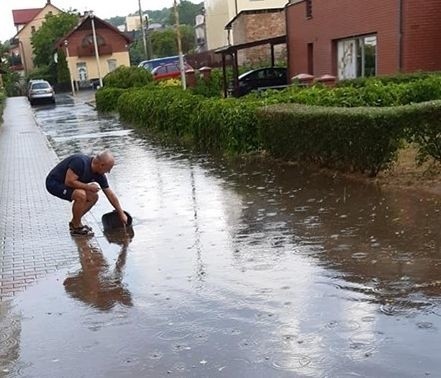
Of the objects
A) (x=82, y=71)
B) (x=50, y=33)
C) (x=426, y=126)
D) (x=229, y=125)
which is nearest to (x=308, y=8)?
(x=229, y=125)

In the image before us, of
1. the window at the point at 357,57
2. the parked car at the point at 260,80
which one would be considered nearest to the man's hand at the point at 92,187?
the window at the point at 357,57

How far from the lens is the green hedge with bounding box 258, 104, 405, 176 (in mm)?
8555

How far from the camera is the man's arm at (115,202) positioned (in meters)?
7.27

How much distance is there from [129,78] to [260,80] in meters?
7.10

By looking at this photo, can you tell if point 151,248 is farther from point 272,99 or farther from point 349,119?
point 272,99

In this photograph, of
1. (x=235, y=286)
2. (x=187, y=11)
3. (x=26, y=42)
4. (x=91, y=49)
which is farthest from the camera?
(x=187, y=11)

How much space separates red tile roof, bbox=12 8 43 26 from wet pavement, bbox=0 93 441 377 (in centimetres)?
10407

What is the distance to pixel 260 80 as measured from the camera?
28609mm

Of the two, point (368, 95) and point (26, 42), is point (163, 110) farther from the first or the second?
point (26, 42)

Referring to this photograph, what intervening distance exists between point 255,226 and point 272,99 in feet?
18.1

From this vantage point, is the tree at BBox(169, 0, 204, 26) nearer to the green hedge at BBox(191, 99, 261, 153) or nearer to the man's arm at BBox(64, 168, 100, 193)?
the green hedge at BBox(191, 99, 261, 153)

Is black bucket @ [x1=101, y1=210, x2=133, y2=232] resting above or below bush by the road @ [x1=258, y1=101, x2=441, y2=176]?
below

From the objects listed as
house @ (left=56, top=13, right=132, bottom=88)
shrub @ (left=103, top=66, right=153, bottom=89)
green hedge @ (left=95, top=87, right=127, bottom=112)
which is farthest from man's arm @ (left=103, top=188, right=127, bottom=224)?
house @ (left=56, top=13, right=132, bottom=88)

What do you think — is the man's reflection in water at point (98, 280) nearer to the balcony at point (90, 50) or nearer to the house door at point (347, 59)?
the house door at point (347, 59)
